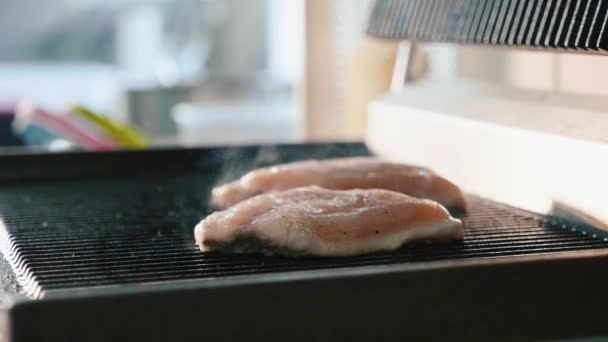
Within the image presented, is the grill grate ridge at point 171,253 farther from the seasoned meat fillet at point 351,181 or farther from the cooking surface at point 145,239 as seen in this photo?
the seasoned meat fillet at point 351,181

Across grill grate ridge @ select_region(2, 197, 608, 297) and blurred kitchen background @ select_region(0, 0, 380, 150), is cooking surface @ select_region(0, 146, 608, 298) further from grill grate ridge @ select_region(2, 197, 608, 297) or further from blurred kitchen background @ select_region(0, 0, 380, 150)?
blurred kitchen background @ select_region(0, 0, 380, 150)

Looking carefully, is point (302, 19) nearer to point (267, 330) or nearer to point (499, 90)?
point (499, 90)

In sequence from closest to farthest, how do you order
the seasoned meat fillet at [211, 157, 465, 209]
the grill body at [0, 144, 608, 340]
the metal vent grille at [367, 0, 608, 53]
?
the grill body at [0, 144, 608, 340] → the metal vent grille at [367, 0, 608, 53] → the seasoned meat fillet at [211, 157, 465, 209]

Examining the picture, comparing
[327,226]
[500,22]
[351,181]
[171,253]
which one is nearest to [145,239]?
[171,253]

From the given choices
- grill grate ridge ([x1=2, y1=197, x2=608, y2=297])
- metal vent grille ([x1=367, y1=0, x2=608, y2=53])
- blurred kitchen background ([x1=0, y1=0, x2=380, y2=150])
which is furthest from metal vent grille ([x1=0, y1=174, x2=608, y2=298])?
blurred kitchen background ([x1=0, y1=0, x2=380, y2=150])

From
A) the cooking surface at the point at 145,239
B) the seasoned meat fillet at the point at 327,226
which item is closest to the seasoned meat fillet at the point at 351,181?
the cooking surface at the point at 145,239
